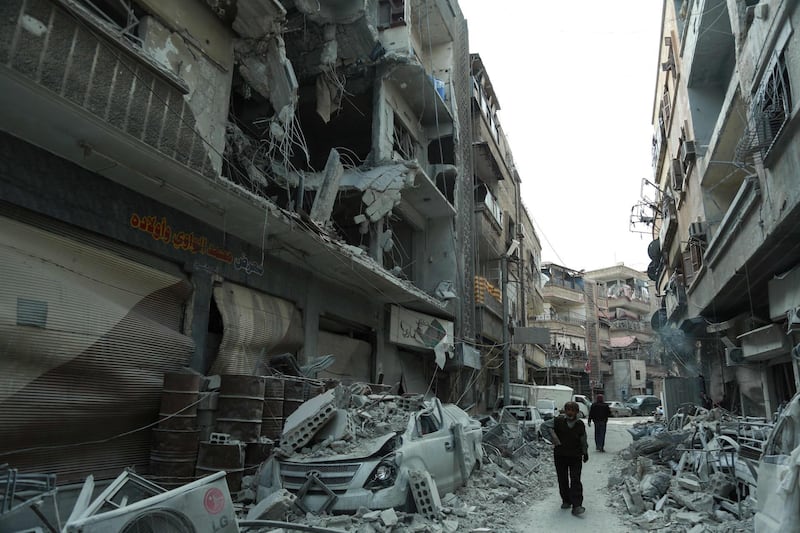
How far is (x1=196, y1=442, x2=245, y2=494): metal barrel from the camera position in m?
7.59

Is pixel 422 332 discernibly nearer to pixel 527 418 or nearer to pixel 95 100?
pixel 527 418

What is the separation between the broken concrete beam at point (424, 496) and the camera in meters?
6.21

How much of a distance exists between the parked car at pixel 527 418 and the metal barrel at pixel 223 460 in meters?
9.48

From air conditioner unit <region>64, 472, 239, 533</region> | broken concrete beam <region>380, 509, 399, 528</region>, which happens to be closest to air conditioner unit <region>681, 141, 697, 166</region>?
broken concrete beam <region>380, 509, 399, 528</region>

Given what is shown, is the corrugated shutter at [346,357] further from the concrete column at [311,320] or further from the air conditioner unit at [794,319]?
the air conditioner unit at [794,319]

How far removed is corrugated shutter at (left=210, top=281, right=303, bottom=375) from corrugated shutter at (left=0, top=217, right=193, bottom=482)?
3.99 feet

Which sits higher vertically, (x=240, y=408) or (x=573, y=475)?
(x=240, y=408)

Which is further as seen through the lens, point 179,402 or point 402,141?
point 402,141

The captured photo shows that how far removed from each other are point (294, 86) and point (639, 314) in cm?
6529

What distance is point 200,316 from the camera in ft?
31.3

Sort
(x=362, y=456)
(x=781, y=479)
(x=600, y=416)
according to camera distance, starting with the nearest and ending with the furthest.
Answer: (x=781, y=479), (x=362, y=456), (x=600, y=416)

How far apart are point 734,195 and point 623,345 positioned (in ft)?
149

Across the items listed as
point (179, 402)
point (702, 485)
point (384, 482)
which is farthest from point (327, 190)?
point (702, 485)

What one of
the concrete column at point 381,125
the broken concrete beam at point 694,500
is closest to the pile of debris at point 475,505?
the broken concrete beam at point 694,500
